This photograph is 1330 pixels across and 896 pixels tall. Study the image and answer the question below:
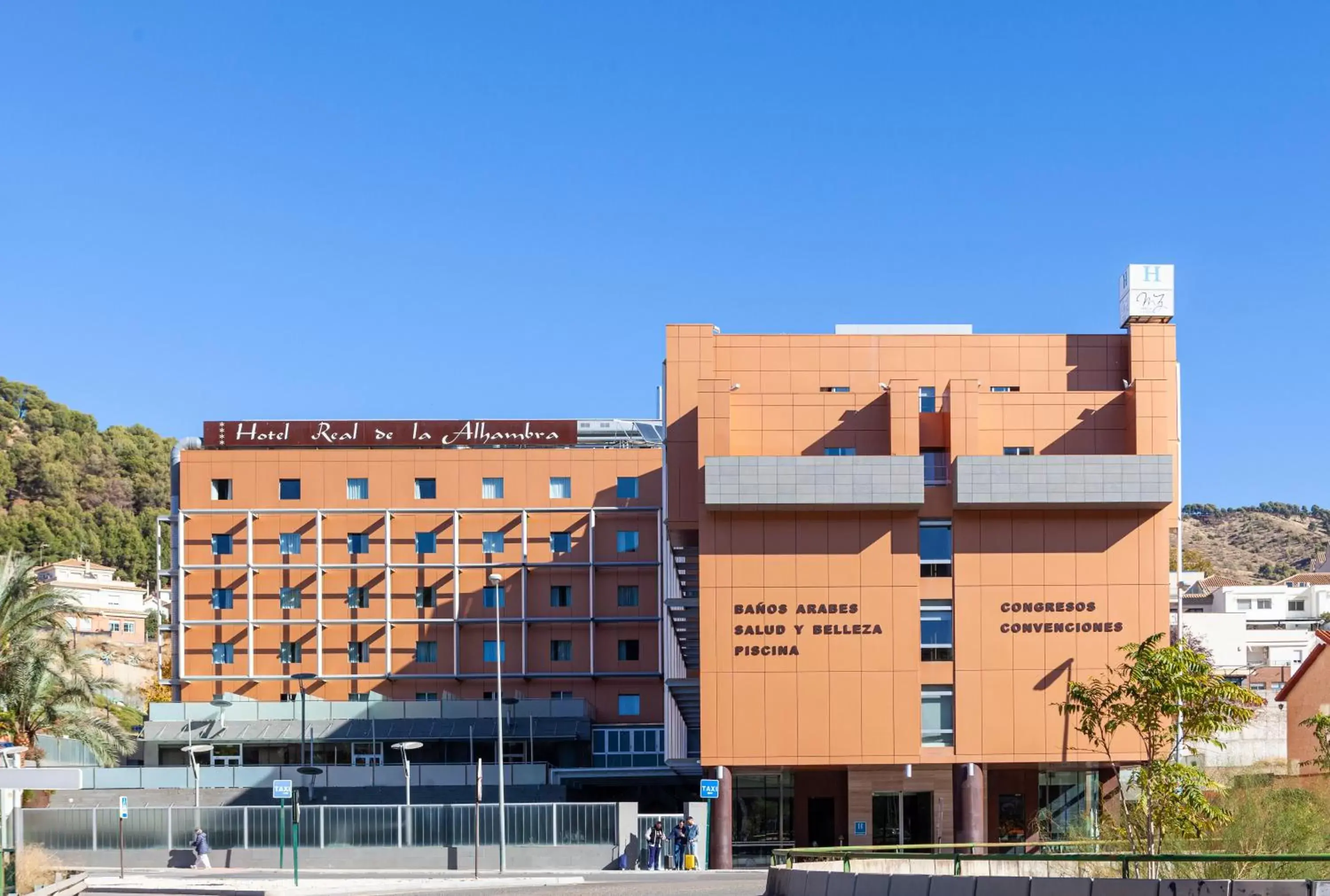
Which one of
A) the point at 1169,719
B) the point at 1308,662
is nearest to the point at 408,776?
the point at 1169,719

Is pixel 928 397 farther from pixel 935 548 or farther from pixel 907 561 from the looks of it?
pixel 907 561

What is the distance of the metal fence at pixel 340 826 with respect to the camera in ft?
173

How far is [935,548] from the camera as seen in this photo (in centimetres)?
5462

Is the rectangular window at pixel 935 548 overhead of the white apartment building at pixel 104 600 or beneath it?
overhead

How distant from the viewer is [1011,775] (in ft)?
186

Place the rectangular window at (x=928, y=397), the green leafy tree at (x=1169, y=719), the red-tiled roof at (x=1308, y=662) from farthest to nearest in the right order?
the red-tiled roof at (x=1308, y=662)
the rectangular window at (x=928, y=397)
the green leafy tree at (x=1169, y=719)

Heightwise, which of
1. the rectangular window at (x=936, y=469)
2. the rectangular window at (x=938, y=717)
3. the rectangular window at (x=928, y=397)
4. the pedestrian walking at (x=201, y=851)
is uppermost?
the rectangular window at (x=928, y=397)

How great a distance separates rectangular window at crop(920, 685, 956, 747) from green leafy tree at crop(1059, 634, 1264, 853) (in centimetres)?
530

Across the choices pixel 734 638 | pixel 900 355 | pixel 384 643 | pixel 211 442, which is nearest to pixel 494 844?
pixel 734 638

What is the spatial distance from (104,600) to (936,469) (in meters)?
133

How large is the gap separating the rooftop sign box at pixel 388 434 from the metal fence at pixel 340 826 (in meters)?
34.8

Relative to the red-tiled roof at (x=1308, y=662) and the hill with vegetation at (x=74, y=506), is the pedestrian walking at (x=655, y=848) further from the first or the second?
the hill with vegetation at (x=74, y=506)

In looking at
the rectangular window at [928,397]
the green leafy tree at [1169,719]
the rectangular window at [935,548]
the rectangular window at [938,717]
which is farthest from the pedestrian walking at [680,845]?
the rectangular window at [928,397]

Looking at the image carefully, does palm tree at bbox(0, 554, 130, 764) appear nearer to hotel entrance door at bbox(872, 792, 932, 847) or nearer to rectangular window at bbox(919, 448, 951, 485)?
hotel entrance door at bbox(872, 792, 932, 847)
